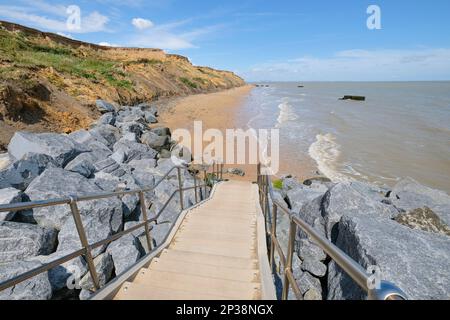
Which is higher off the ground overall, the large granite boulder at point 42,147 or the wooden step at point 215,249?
the large granite boulder at point 42,147

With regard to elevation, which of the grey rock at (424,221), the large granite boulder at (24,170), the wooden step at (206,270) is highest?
the large granite boulder at (24,170)

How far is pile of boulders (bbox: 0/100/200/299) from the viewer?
10.2 ft

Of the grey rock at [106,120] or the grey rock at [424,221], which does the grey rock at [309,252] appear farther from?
the grey rock at [106,120]

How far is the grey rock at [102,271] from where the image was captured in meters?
3.15

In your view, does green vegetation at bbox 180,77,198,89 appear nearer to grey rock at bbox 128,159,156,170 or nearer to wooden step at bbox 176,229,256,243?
grey rock at bbox 128,159,156,170

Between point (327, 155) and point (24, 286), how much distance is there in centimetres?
→ 1458

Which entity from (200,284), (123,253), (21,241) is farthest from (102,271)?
(200,284)

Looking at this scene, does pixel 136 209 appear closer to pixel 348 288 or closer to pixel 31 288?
pixel 31 288

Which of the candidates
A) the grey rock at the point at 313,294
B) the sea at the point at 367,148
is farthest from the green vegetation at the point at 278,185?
the grey rock at the point at 313,294

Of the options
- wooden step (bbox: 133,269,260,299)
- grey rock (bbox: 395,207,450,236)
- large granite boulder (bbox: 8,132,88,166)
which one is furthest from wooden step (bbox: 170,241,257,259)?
large granite boulder (bbox: 8,132,88,166)

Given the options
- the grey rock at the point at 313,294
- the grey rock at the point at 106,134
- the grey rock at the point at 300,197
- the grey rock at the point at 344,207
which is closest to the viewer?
the grey rock at the point at 313,294

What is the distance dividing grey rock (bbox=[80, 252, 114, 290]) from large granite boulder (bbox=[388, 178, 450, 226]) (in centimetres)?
588

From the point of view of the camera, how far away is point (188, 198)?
6.93m
